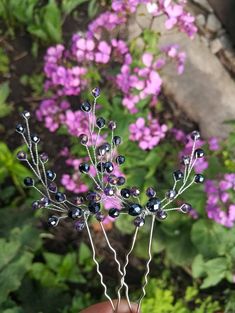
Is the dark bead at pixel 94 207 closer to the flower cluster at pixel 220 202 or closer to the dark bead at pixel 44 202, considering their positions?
the dark bead at pixel 44 202

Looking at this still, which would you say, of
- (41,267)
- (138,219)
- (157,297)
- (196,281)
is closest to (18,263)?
(41,267)

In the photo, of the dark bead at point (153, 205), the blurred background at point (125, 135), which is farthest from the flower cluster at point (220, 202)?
the dark bead at point (153, 205)

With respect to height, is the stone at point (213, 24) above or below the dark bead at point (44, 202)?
below

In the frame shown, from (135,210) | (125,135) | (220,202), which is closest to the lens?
(135,210)

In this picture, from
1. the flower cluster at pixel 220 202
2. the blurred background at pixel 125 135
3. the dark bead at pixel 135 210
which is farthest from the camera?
the blurred background at pixel 125 135

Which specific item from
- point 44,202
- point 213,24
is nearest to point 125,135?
point 44,202

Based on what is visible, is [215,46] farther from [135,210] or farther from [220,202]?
[135,210]

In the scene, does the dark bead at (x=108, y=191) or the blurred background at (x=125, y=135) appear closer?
the dark bead at (x=108, y=191)

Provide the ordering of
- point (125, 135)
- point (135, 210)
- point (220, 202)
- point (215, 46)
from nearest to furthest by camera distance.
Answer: point (135, 210) < point (220, 202) < point (125, 135) < point (215, 46)

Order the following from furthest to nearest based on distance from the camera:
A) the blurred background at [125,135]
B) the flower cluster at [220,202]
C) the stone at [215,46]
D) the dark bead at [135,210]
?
the stone at [215,46]
the blurred background at [125,135]
the flower cluster at [220,202]
the dark bead at [135,210]
